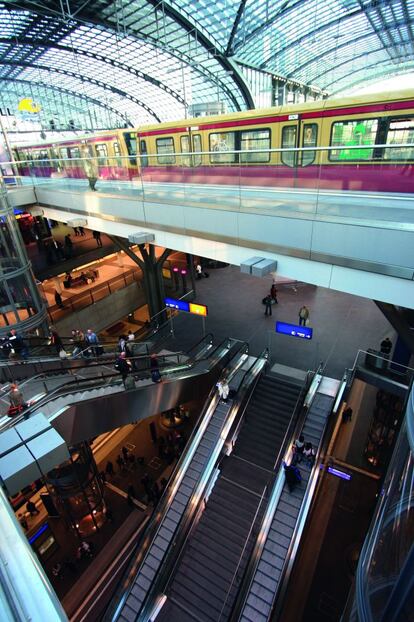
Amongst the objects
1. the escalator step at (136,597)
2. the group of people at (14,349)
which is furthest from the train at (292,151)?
the escalator step at (136,597)

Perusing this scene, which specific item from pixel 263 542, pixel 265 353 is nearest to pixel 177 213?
pixel 265 353

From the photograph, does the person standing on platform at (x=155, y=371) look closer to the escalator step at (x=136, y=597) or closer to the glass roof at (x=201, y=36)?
the escalator step at (x=136, y=597)

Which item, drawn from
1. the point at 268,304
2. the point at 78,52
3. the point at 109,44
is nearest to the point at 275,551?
the point at 268,304

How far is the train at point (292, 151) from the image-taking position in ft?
24.2

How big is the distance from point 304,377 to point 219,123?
10066mm

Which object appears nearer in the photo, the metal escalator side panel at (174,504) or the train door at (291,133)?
the metal escalator side panel at (174,504)

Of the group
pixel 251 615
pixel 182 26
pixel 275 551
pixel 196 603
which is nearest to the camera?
pixel 251 615

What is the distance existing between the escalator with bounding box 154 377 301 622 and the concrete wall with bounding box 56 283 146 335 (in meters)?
11.0

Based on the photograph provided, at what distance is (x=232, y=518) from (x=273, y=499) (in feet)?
4.66

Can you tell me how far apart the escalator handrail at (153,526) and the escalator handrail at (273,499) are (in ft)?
8.92

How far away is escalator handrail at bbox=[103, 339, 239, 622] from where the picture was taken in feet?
31.1

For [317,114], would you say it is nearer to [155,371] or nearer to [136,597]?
[155,371]

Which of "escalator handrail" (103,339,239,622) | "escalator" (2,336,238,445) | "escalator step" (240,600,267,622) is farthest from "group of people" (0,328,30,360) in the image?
"escalator step" (240,600,267,622)

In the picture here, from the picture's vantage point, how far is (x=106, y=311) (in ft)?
68.5
